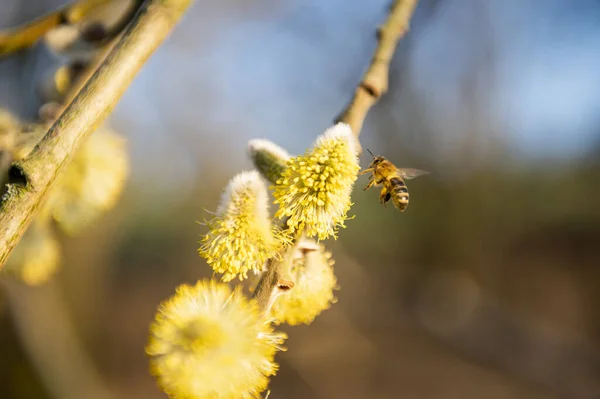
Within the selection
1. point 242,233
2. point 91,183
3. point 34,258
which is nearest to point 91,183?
point 91,183

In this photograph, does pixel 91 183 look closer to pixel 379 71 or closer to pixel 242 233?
pixel 242 233

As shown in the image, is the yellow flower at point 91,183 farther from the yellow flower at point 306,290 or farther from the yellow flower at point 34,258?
the yellow flower at point 306,290

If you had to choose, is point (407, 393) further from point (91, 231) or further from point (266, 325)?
point (266, 325)

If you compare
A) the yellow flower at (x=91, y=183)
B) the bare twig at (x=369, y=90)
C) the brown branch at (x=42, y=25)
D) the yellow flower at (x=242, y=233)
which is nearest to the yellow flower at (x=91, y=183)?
the yellow flower at (x=91, y=183)

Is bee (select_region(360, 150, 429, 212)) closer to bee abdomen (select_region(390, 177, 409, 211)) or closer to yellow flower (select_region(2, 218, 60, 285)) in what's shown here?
bee abdomen (select_region(390, 177, 409, 211))

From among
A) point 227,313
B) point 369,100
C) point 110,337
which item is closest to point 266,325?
point 227,313
